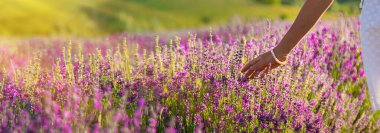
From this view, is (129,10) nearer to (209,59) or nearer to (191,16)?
(191,16)

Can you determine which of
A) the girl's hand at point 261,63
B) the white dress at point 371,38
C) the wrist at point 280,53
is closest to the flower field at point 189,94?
the girl's hand at point 261,63

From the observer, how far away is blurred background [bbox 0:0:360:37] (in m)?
27.0

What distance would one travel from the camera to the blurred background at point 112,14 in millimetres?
27047

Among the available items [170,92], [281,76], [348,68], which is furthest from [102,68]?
[348,68]

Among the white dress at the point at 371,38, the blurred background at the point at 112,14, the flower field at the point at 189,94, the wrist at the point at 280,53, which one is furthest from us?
the blurred background at the point at 112,14

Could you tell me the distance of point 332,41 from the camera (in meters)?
4.84

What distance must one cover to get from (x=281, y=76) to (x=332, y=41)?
5.72 ft

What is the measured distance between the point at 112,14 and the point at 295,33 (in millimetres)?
30016

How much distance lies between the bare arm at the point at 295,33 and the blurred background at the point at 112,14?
20.4m

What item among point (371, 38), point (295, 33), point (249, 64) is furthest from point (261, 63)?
point (371, 38)

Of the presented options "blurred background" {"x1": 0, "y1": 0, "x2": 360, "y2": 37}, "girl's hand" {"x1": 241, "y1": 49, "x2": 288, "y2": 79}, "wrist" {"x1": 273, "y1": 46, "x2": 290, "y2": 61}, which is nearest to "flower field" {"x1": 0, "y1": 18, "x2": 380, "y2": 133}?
"girl's hand" {"x1": 241, "y1": 49, "x2": 288, "y2": 79}

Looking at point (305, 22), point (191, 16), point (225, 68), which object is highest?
point (191, 16)

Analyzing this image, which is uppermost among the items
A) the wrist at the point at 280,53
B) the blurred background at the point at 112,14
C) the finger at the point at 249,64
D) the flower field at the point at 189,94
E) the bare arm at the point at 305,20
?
the blurred background at the point at 112,14

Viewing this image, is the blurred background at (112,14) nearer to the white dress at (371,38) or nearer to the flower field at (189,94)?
the flower field at (189,94)
